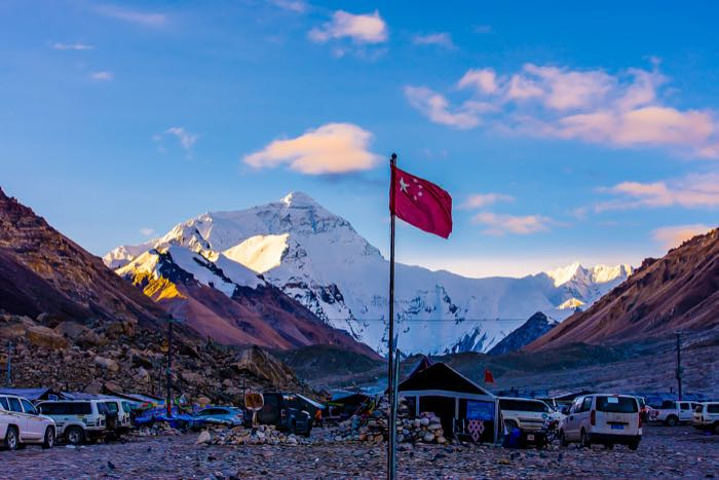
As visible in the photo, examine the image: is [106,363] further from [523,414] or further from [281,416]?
[523,414]

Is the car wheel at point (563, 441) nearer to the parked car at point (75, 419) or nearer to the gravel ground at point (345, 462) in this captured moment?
the gravel ground at point (345, 462)

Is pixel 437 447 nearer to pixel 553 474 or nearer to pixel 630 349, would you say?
pixel 553 474

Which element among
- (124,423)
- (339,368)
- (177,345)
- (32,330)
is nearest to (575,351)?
(339,368)

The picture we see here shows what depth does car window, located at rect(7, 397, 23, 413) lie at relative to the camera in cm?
2921

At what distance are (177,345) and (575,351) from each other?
80.7 meters

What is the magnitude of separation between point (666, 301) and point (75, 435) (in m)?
146

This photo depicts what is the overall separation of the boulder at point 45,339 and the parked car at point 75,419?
3419cm

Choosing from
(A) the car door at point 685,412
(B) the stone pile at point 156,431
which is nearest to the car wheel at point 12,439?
(B) the stone pile at point 156,431

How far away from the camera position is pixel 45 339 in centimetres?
6950

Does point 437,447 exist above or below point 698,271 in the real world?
below

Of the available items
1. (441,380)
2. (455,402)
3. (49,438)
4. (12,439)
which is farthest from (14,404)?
(455,402)

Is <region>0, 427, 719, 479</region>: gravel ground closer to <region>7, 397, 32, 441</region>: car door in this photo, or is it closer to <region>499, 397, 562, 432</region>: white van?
<region>7, 397, 32, 441</region>: car door

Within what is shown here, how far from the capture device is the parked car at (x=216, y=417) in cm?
4844

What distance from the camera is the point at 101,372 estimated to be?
6372 centimetres
